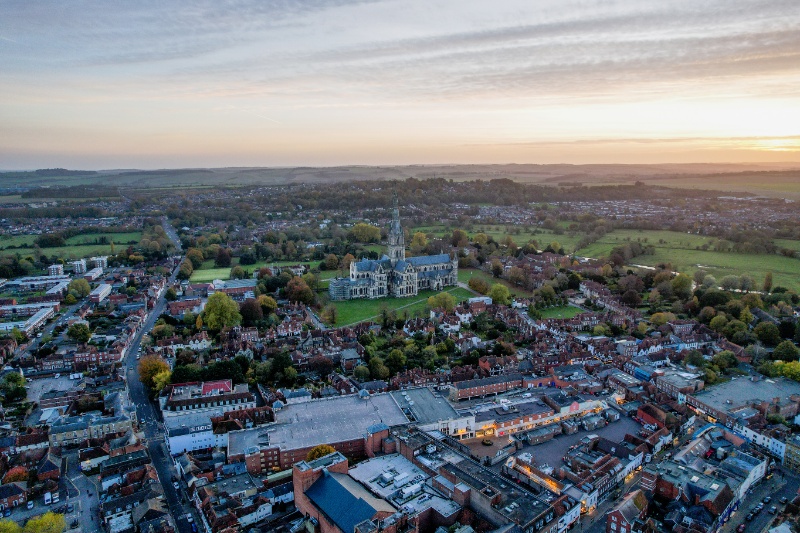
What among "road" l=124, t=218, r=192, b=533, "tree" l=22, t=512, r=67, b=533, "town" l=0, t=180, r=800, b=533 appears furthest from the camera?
"road" l=124, t=218, r=192, b=533

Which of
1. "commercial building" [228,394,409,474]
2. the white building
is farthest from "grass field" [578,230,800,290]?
the white building

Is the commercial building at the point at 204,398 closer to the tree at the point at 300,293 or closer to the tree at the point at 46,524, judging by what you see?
the tree at the point at 46,524

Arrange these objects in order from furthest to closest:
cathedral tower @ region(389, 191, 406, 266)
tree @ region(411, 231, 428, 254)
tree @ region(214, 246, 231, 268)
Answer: tree @ region(411, 231, 428, 254)
tree @ region(214, 246, 231, 268)
cathedral tower @ region(389, 191, 406, 266)

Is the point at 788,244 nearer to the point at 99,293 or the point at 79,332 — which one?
the point at 79,332

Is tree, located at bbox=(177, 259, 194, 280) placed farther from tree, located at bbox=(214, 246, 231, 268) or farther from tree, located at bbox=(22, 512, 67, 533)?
tree, located at bbox=(22, 512, 67, 533)

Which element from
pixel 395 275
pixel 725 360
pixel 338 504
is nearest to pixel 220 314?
pixel 395 275

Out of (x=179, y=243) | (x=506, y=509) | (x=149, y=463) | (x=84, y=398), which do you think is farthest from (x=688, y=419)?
(x=179, y=243)

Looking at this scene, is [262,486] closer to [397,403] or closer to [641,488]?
[397,403]

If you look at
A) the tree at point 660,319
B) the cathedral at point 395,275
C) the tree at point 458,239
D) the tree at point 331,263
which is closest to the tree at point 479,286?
the cathedral at point 395,275
